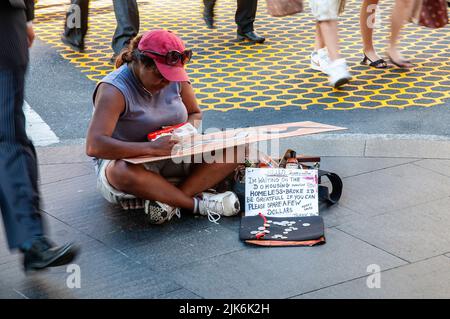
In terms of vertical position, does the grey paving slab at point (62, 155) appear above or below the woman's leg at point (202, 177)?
below

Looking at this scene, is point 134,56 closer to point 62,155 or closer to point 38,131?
point 62,155

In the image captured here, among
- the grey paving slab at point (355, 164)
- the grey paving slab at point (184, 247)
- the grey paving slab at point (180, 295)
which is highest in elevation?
the grey paving slab at point (355, 164)

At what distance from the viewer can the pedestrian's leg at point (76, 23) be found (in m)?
7.61

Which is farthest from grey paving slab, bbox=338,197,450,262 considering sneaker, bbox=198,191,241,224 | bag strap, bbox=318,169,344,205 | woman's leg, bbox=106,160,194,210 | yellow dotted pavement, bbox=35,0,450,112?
yellow dotted pavement, bbox=35,0,450,112

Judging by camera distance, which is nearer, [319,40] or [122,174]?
[122,174]

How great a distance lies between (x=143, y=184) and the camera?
420 centimetres

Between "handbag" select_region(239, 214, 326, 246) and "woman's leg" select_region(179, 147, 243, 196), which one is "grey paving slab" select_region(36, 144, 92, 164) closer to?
"woman's leg" select_region(179, 147, 243, 196)

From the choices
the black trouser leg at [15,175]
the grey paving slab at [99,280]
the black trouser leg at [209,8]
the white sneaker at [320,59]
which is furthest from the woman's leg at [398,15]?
the black trouser leg at [15,175]

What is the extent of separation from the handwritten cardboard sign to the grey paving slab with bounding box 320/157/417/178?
21.0 inches

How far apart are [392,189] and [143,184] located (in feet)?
4.46

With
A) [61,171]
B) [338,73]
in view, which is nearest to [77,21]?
[338,73]

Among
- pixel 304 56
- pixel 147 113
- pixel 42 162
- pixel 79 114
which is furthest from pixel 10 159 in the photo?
pixel 304 56

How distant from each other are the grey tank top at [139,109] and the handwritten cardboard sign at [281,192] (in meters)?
0.51

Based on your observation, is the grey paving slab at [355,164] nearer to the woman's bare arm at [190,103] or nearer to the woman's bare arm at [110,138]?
the woman's bare arm at [190,103]
